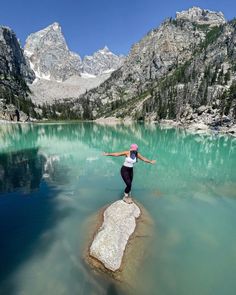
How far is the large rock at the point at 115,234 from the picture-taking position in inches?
379

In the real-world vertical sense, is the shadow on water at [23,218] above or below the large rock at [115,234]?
below

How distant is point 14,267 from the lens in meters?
9.55

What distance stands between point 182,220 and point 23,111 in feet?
615

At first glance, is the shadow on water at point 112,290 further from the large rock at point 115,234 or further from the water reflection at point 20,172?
the water reflection at point 20,172

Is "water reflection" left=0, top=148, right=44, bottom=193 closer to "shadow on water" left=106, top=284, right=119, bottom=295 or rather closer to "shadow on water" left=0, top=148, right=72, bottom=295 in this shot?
"shadow on water" left=0, top=148, right=72, bottom=295

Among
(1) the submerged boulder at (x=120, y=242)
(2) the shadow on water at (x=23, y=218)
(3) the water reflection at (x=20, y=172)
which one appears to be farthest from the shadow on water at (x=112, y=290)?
(3) the water reflection at (x=20, y=172)

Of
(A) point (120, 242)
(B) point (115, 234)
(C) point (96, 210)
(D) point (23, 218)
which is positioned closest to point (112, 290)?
(A) point (120, 242)

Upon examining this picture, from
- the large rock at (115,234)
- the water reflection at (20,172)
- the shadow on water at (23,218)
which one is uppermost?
the large rock at (115,234)

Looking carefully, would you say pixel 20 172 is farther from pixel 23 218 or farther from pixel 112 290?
pixel 112 290

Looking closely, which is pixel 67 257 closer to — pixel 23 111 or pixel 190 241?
pixel 190 241

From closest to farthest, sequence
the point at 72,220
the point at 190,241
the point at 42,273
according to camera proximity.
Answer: the point at 42,273, the point at 190,241, the point at 72,220

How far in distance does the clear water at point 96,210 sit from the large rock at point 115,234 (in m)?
0.85

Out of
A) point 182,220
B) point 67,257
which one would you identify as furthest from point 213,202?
point 67,257

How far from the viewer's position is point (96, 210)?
14977 mm
